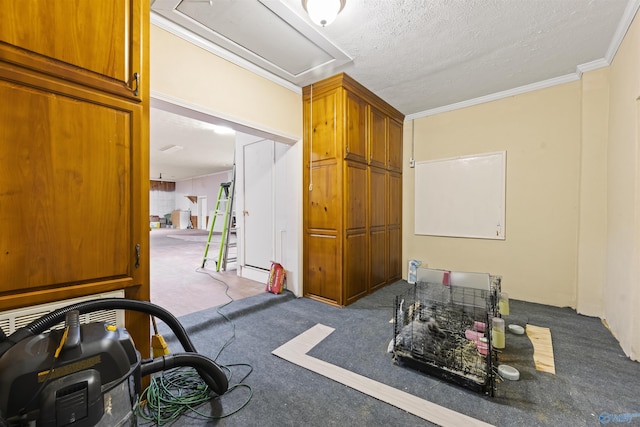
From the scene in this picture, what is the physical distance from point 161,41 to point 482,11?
2.53 meters

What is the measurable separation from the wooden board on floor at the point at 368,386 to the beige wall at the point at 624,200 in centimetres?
169

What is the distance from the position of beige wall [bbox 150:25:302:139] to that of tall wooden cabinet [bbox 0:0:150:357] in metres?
0.70

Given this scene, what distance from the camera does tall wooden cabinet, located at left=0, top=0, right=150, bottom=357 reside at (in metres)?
1.07

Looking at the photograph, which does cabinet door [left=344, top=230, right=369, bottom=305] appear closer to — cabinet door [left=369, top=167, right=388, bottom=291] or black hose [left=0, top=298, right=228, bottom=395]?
cabinet door [left=369, top=167, right=388, bottom=291]

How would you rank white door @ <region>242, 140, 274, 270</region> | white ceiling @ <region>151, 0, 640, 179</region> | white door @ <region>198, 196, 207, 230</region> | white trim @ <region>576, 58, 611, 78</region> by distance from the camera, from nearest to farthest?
white ceiling @ <region>151, 0, 640, 179</region> < white trim @ <region>576, 58, 611, 78</region> < white door @ <region>242, 140, 274, 270</region> < white door @ <region>198, 196, 207, 230</region>

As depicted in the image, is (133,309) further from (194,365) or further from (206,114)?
(206,114)

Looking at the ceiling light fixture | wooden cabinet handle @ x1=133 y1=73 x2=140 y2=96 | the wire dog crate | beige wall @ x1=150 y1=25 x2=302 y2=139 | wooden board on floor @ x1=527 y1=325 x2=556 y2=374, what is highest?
the ceiling light fixture

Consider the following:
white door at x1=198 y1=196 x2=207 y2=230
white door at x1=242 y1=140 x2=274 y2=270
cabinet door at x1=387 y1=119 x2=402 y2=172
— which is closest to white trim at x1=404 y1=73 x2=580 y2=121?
cabinet door at x1=387 y1=119 x2=402 y2=172

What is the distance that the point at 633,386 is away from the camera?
1.65 meters

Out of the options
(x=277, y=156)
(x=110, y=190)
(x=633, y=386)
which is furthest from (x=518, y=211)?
(x=110, y=190)

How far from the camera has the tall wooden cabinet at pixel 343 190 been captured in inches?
118

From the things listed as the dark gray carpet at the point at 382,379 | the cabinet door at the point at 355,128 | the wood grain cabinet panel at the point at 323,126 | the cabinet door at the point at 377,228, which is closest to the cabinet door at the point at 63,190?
the dark gray carpet at the point at 382,379

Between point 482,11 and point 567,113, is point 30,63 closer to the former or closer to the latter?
point 482,11

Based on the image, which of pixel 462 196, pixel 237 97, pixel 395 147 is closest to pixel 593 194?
pixel 462 196
